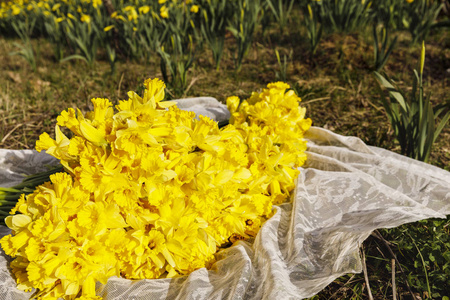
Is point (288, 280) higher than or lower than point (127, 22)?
lower

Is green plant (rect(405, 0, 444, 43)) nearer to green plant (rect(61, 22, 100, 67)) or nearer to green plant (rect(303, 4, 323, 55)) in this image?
green plant (rect(303, 4, 323, 55))

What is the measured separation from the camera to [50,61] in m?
3.92

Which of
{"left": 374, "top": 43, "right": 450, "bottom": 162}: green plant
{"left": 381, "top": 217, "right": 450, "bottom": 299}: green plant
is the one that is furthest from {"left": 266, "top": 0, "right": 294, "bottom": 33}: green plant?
{"left": 381, "top": 217, "right": 450, "bottom": 299}: green plant

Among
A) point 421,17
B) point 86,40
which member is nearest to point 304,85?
point 421,17

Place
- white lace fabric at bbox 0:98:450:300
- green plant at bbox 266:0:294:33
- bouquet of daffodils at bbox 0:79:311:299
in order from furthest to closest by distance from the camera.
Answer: green plant at bbox 266:0:294:33, white lace fabric at bbox 0:98:450:300, bouquet of daffodils at bbox 0:79:311:299

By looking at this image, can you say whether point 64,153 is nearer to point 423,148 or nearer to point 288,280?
point 288,280

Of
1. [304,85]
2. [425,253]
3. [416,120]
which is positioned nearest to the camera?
[425,253]

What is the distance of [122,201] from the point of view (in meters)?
0.98

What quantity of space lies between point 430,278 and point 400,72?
7.67ft

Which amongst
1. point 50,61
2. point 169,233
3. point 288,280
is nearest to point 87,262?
point 169,233

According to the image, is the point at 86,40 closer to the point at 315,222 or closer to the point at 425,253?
the point at 315,222

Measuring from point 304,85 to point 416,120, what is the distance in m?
1.22

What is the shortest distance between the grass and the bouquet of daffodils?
2.53 feet

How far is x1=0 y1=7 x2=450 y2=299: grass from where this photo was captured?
57.1 inches
